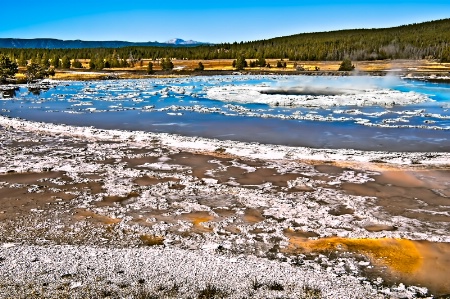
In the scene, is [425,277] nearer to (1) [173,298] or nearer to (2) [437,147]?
(1) [173,298]

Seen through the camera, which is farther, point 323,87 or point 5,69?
point 5,69

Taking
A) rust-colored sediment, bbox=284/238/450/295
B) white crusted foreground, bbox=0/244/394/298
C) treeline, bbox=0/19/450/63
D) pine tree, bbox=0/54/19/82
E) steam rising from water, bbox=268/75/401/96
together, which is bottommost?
rust-colored sediment, bbox=284/238/450/295

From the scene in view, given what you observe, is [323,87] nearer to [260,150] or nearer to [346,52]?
[260,150]

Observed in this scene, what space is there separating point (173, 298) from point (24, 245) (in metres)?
3.62

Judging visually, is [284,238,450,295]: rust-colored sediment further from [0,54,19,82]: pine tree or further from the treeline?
the treeline

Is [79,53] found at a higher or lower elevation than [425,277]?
higher

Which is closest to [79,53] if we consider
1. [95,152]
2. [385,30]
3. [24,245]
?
[385,30]

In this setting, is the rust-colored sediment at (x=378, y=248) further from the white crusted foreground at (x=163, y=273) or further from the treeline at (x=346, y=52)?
the treeline at (x=346, y=52)

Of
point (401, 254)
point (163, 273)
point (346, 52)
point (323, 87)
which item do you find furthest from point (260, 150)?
point (346, 52)

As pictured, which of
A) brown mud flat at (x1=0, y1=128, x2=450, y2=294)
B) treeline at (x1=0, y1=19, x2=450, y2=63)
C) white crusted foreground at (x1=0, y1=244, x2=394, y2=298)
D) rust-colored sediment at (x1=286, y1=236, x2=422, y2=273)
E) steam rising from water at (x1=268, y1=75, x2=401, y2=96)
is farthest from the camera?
treeline at (x1=0, y1=19, x2=450, y2=63)

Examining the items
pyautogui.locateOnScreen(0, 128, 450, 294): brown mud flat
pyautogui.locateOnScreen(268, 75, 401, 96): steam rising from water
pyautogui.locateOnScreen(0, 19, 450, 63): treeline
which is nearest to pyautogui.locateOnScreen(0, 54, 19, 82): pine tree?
pyautogui.locateOnScreen(0, 19, 450, 63): treeline

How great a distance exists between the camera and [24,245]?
25.7 feet

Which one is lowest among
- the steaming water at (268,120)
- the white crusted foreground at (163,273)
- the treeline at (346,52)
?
the white crusted foreground at (163,273)

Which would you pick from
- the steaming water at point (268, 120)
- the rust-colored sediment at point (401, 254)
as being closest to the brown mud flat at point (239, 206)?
the rust-colored sediment at point (401, 254)
